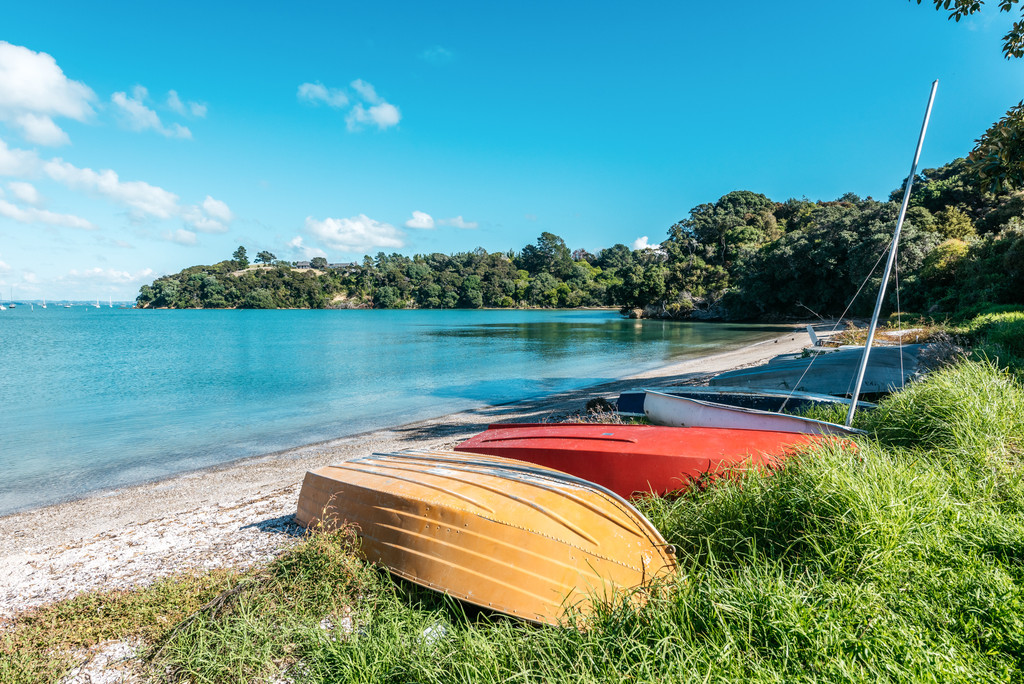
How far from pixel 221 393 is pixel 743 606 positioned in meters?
18.9

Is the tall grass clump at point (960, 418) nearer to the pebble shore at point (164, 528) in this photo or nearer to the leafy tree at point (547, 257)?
the pebble shore at point (164, 528)

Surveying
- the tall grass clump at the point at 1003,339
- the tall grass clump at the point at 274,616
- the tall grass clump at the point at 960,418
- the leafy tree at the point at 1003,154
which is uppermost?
the leafy tree at the point at 1003,154

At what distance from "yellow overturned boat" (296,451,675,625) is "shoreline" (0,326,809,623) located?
167cm

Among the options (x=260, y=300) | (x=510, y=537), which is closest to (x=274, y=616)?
(x=510, y=537)

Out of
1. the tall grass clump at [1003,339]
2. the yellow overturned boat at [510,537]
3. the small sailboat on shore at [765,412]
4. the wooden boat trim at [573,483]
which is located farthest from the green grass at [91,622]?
the tall grass clump at [1003,339]

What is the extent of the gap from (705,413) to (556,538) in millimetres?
3697

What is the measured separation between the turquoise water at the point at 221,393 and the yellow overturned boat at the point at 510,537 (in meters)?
7.77

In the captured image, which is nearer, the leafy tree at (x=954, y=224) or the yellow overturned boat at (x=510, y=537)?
the yellow overturned boat at (x=510, y=537)

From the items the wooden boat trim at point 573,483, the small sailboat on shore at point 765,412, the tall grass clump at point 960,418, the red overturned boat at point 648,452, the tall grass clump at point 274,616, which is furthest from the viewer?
the small sailboat on shore at point 765,412

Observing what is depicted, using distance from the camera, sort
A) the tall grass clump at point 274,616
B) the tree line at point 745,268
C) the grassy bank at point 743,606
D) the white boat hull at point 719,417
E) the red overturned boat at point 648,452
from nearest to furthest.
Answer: the grassy bank at point 743,606
the tall grass clump at point 274,616
the red overturned boat at point 648,452
the white boat hull at point 719,417
the tree line at point 745,268

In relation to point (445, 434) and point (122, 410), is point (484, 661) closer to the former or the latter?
point (445, 434)

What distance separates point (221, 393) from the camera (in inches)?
685

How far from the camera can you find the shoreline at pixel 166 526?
4.67 m

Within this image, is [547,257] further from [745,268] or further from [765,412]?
[765,412]
